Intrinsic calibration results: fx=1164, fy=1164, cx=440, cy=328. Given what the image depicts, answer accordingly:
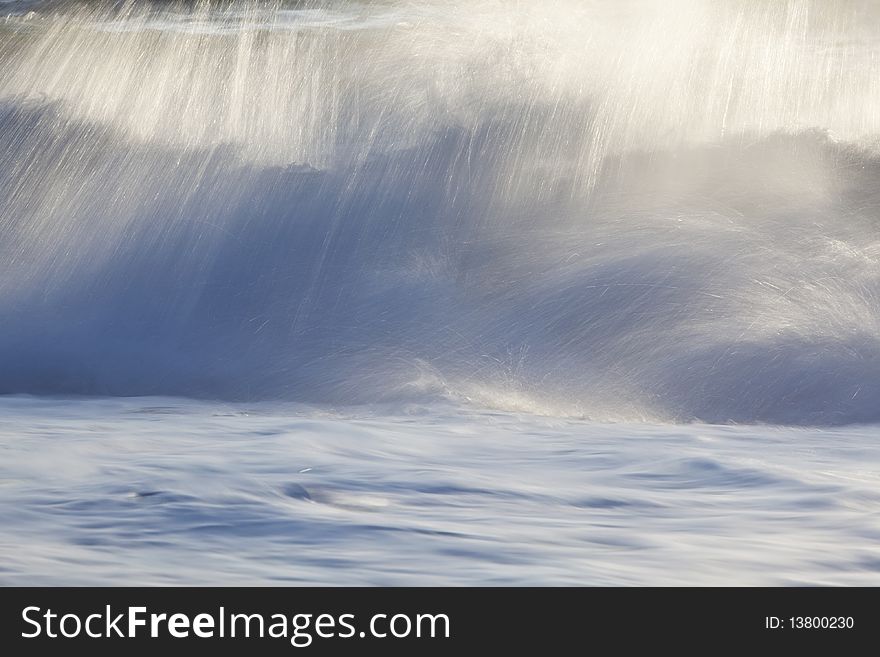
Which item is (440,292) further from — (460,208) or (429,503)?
(429,503)

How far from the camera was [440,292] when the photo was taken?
905 cm

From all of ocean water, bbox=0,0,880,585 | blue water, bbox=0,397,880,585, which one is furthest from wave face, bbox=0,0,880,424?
blue water, bbox=0,397,880,585

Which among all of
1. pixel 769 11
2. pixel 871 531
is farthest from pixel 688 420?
pixel 769 11

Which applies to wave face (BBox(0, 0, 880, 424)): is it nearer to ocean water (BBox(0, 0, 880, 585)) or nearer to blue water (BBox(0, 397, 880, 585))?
ocean water (BBox(0, 0, 880, 585))

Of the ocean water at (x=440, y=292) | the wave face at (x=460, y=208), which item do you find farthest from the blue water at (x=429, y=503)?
the wave face at (x=460, y=208)

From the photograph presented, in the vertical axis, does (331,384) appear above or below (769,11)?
below

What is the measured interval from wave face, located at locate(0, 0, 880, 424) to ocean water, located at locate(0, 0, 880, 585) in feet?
0.11

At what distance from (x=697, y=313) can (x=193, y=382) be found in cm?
361

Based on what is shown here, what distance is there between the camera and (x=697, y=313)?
8.26 meters

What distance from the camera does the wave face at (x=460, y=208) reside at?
797 centimetres

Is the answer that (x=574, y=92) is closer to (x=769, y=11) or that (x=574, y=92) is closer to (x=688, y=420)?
(x=769, y=11)
